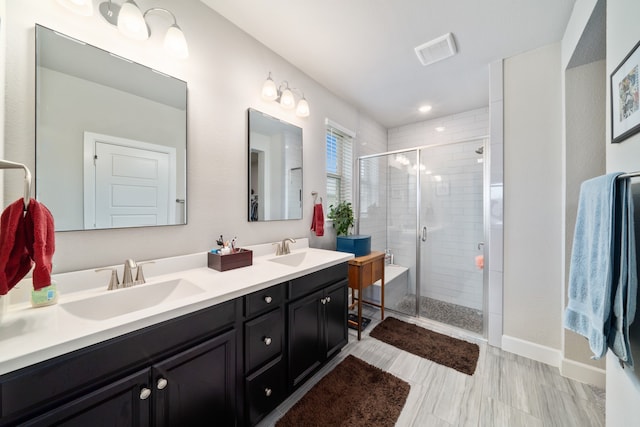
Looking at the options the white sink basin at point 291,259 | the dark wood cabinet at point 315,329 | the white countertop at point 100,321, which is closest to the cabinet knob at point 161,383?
the white countertop at point 100,321

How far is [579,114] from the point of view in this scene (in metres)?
1.66

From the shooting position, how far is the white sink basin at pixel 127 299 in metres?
0.98

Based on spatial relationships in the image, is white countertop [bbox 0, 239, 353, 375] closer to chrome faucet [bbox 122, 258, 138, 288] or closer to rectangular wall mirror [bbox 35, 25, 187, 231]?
chrome faucet [bbox 122, 258, 138, 288]

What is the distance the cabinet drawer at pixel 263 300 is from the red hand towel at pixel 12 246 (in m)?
0.77

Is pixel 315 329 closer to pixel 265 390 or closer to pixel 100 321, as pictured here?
pixel 265 390

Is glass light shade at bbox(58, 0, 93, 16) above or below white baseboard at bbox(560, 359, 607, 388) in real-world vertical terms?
above

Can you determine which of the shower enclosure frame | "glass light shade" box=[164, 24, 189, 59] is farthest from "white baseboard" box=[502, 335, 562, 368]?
"glass light shade" box=[164, 24, 189, 59]

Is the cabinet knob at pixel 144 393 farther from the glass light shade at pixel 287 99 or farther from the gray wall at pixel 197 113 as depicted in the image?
the glass light shade at pixel 287 99

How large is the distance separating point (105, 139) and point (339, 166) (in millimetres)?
2124

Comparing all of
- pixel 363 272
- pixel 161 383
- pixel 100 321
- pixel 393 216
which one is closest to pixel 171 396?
pixel 161 383

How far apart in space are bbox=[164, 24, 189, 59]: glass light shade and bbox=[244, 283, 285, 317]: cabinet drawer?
4.62ft

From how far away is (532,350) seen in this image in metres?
1.91

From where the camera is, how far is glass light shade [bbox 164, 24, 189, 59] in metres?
1.29

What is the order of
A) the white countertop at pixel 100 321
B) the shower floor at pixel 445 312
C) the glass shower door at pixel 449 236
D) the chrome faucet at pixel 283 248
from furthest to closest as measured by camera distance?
the glass shower door at pixel 449 236, the shower floor at pixel 445 312, the chrome faucet at pixel 283 248, the white countertop at pixel 100 321
